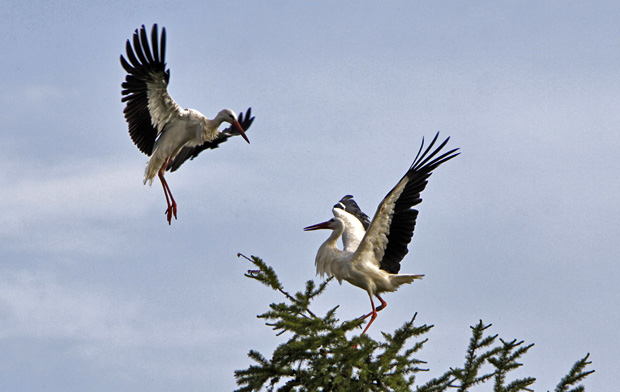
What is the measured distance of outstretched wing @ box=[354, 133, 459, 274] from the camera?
8164 millimetres

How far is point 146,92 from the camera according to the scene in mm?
10250

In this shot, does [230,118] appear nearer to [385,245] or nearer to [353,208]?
[353,208]

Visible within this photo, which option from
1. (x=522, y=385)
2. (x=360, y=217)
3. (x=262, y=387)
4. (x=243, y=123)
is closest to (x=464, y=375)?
(x=522, y=385)

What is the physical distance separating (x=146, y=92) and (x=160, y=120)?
510 mm

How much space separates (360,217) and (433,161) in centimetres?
221

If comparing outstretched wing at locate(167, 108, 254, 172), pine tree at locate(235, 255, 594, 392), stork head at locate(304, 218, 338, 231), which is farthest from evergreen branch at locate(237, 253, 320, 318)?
outstretched wing at locate(167, 108, 254, 172)

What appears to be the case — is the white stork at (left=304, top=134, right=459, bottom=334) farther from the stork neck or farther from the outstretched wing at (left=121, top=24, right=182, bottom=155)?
the outstretched wing at (left=121, top=24, right=182, bottom=155)

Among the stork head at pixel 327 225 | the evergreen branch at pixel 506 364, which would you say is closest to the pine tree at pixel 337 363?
the evergreen branch at pixel 506 364

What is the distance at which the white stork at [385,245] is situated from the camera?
27.0ft

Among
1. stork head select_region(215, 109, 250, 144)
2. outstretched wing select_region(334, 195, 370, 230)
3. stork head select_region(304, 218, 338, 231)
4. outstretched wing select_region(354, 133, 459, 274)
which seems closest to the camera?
outstretched wing select_region(354, 133, 459, 274)

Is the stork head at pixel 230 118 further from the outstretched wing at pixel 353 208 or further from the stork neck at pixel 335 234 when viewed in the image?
the stork neck at pixel 335 234

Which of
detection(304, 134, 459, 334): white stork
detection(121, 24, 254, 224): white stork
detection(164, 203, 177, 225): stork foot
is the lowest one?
detection(304, 134, 459, 334): white stork

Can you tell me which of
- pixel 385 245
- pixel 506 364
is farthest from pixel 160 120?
pixel 506 364

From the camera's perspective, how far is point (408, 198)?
8266 millimetres
